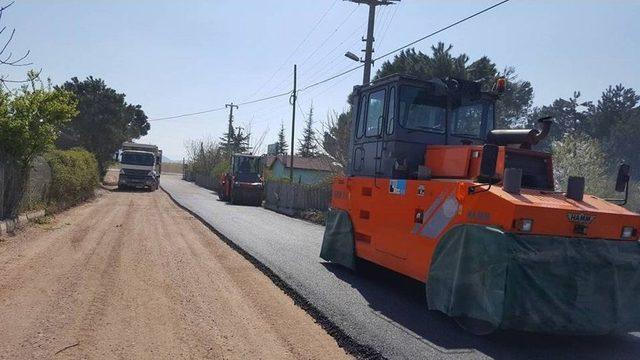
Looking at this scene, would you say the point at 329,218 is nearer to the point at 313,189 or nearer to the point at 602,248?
the point at 602,248

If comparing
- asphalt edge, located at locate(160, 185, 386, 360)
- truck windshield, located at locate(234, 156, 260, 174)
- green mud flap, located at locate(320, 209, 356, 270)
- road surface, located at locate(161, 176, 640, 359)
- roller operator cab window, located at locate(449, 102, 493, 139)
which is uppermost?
roller operator cab window, located at locate(449, 102, 493, 139)

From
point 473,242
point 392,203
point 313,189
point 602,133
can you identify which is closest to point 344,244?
point 392,203

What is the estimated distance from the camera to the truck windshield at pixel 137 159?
33938 mm

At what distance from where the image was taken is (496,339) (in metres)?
5.84

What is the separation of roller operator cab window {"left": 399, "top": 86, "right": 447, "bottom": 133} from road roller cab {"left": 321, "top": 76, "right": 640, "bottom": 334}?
0.02 m

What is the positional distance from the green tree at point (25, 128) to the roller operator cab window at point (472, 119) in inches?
374

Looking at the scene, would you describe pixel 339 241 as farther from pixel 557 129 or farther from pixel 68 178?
pixel 557 129

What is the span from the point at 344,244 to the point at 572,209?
417 centimetres

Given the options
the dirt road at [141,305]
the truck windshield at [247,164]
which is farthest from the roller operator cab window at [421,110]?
the truck windshield at [247,164]

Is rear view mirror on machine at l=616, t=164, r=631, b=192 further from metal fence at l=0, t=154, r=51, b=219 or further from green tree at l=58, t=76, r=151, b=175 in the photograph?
green tree at l=58, t=76, r=151, b=175

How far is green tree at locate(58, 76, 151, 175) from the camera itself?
38.1 metres

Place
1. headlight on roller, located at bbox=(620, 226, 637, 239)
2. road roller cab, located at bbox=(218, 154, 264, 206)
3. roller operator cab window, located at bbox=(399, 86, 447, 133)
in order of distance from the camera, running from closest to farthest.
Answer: headlight on roller, located at bbox=(620, 226, 637, 239)
roller operator cab window, located at bbox=(399, 86, 447, 133)
road roller cab, located at bbox=(218, 154, 264, 206)

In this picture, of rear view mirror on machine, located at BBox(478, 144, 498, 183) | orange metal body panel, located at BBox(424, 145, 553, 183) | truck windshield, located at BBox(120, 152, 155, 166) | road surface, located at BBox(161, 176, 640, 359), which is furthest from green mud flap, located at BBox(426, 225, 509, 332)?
truck windshield, located at BBox(120, 152, 155, 166)

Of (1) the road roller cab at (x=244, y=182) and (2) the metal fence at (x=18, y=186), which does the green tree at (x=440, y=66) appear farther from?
(2) the metal fence at (x=18, y=186)
